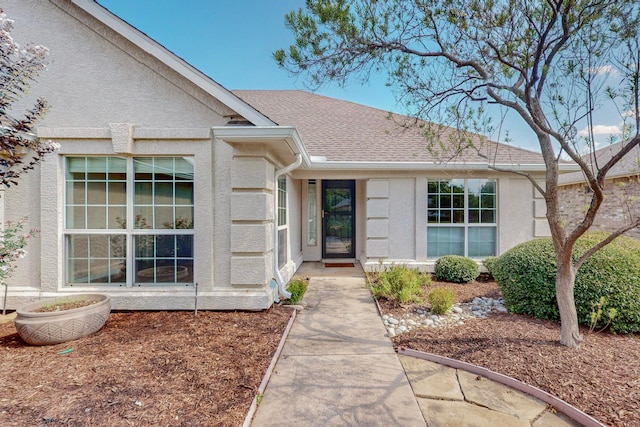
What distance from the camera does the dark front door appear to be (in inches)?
368

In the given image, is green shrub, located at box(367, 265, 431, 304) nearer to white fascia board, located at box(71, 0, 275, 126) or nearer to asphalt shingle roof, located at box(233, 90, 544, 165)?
asphalt shingle roof, located at box(233, 90, 544, 165)

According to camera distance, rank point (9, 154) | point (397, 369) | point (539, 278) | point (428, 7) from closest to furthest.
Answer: point (9, 154), point (397, 369), point (428, 7), point (539, 278)

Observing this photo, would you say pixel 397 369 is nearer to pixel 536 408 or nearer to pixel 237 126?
pixel 536 408

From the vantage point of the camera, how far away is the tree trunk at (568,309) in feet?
11.1

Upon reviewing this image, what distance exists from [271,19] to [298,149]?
2912 millimetres

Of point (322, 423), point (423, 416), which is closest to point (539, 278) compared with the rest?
point (423, 416)

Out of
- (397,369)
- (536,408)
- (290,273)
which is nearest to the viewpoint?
(536,408)

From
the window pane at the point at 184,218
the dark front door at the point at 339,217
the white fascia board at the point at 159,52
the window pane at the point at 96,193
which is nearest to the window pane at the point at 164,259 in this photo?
the window pane at the point at 184,218

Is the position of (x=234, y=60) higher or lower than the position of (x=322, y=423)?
higher

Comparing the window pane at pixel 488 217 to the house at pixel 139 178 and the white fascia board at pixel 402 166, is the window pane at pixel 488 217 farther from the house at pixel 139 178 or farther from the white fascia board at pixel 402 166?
the house at pixel 139 178

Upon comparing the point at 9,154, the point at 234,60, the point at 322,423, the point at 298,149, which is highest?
the point at 234,60

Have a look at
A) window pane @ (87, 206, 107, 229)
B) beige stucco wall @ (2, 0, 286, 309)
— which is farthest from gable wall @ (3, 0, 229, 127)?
window pane @ (87, 206, 107, 229)

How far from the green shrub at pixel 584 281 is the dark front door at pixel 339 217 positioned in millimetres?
4887

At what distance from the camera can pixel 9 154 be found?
2.94m
